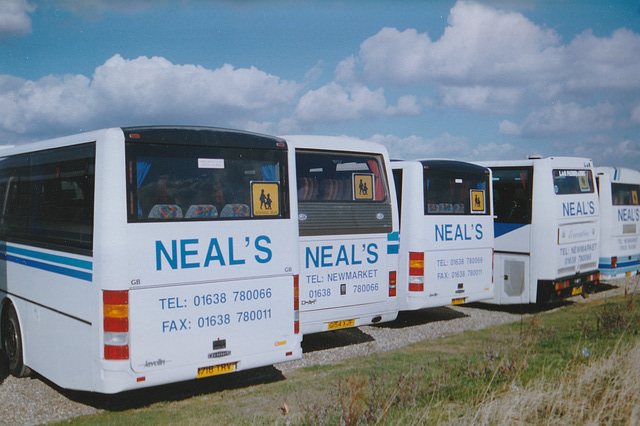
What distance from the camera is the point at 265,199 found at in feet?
23.5

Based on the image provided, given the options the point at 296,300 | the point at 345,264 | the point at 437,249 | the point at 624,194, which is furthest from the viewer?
the point at 624,194

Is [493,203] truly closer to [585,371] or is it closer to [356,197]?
[356,197]

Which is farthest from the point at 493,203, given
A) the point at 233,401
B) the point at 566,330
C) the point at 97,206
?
the point at 97,206

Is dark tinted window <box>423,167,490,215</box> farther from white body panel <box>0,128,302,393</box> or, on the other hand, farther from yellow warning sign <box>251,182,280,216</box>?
yellow warning sign <box>251,182,280,216</box>

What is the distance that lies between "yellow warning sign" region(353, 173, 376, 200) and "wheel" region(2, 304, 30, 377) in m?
4.86

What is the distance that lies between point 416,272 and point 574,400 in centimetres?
530

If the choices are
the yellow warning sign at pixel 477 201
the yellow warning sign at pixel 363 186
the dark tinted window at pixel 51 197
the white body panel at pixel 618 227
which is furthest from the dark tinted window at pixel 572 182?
the dark tinted window at pixel 51 197

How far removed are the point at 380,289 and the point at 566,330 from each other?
3087 millimetres

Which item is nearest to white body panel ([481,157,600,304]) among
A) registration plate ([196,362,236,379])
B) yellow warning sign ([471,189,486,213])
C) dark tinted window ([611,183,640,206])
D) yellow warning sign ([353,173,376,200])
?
yellow warning sign ([471,189,486,213])

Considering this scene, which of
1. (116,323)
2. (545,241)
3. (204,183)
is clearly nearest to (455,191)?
(545,241)

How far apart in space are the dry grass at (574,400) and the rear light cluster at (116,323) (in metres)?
3.21

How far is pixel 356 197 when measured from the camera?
31.2 feet

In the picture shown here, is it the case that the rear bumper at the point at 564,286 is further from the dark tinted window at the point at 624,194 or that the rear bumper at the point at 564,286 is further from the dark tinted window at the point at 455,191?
the dark tinted window at the point at 624,194

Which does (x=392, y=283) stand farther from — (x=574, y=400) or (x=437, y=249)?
(x=574, y=400)
